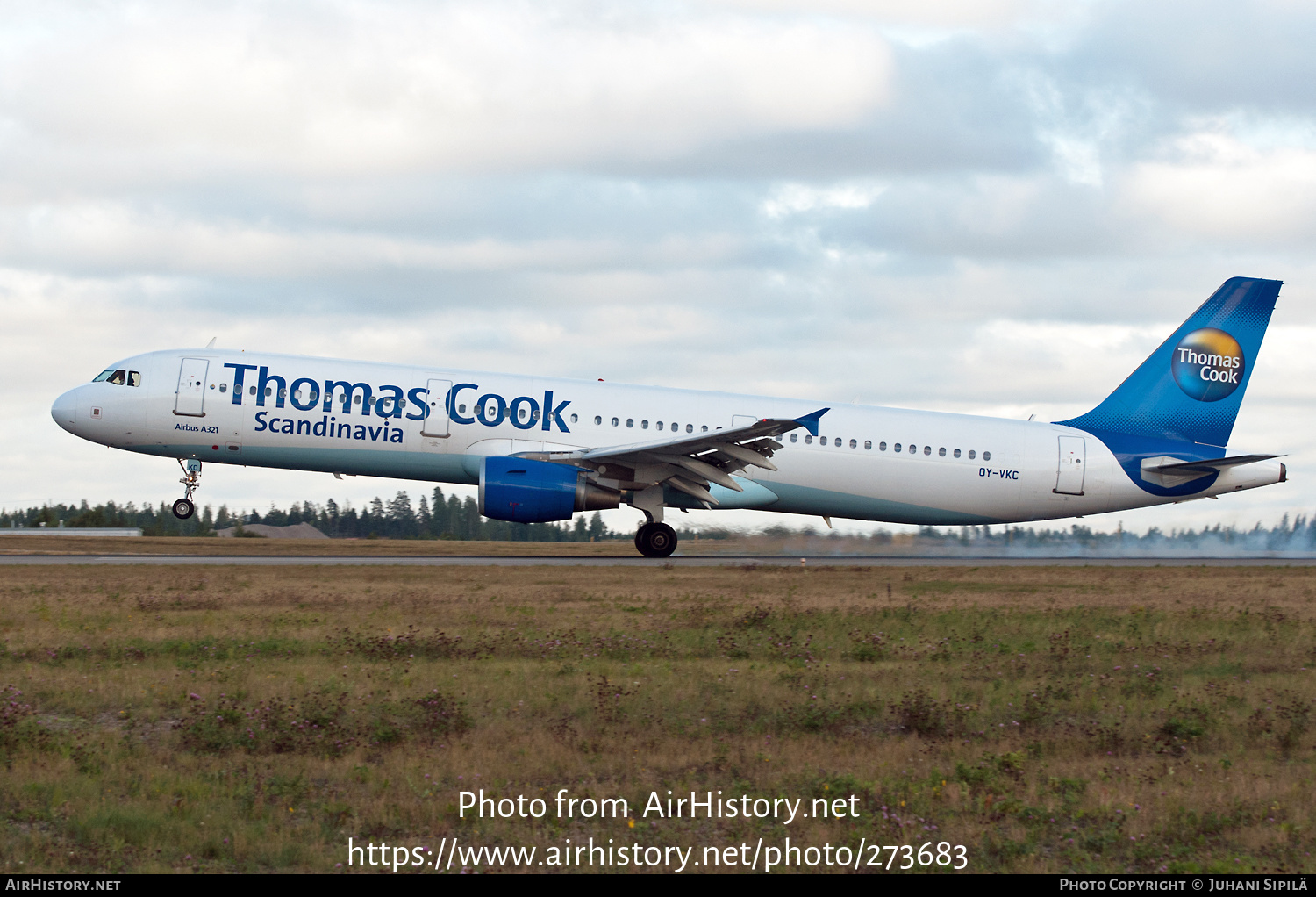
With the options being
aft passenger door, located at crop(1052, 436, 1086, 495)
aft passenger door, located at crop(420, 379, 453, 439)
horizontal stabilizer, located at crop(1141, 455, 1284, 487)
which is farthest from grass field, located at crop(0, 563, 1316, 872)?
horizontal stabilizer, located at crop(1141, 455, 1284, 487)

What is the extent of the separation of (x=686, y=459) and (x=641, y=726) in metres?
18.3

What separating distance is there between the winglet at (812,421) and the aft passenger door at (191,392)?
536 inches

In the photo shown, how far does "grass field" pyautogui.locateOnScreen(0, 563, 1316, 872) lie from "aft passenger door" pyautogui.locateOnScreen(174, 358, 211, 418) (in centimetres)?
933

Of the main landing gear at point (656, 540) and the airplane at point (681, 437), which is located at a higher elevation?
the airplane at point (681, 437)

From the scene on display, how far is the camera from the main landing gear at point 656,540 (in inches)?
1171

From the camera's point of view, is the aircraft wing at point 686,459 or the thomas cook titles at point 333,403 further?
the thomas cook titles at point 333,403

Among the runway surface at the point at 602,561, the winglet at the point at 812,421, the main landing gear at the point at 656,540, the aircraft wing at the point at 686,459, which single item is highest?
the winglet at the point at 812,421

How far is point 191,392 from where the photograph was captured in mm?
27406

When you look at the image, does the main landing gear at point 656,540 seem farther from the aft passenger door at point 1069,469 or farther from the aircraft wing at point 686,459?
the aft passenger door at point 1069,469

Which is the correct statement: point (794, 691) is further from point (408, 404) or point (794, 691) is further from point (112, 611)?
point (408, 404)

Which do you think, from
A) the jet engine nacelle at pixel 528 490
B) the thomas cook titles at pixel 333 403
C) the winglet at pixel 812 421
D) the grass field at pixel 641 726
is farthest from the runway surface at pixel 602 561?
the grass field at pixel 641 726

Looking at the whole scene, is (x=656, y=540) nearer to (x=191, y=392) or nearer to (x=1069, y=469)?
(x=1069, y=469)

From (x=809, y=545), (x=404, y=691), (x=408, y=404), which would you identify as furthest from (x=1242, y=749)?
(x=809, y=545)

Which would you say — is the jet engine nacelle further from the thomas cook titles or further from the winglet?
the winglet
